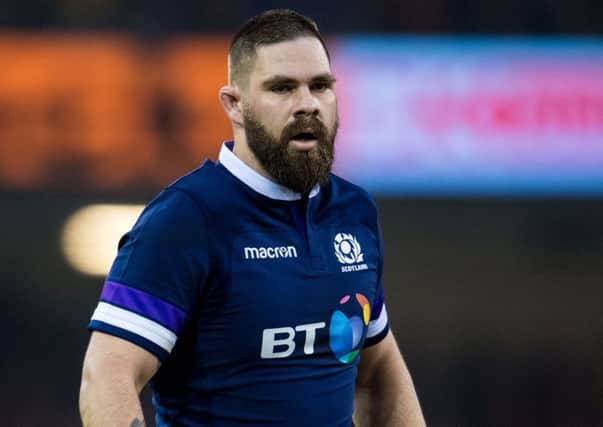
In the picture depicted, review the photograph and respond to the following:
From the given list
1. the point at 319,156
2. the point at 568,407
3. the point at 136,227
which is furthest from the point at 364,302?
the point at 568,407

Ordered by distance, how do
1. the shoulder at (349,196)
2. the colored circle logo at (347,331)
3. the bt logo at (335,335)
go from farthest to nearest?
the shoulder at (349,196) < the colored circle logo at (347,331) < the bt logo at (335,335)

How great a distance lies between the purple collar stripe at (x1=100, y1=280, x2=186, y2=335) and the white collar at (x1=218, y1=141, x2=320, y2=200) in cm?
35

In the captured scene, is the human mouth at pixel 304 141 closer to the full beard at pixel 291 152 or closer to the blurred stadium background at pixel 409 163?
the full beard at pixel 291 152

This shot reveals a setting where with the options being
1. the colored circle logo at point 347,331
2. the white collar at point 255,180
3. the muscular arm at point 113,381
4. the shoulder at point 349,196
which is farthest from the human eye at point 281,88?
the muscular arm at point 113,381

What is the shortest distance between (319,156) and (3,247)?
5.16 m

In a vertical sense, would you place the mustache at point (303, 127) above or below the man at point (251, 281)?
above

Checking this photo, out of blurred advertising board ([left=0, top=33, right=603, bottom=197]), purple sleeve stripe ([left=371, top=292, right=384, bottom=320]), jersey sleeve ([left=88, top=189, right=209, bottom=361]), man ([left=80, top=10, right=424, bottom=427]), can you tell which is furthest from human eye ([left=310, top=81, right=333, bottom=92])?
blurred advertising board ([left=0, top=33, right=603, bottom=197])

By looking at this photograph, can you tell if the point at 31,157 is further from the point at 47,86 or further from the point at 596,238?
the point at 596,238

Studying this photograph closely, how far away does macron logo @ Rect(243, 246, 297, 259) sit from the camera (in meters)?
2.37

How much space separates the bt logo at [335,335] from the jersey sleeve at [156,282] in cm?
18

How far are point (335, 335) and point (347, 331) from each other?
0.14ft

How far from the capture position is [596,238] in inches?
292

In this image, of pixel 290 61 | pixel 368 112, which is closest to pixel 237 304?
pixel 290 61

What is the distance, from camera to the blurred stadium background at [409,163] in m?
7.16
